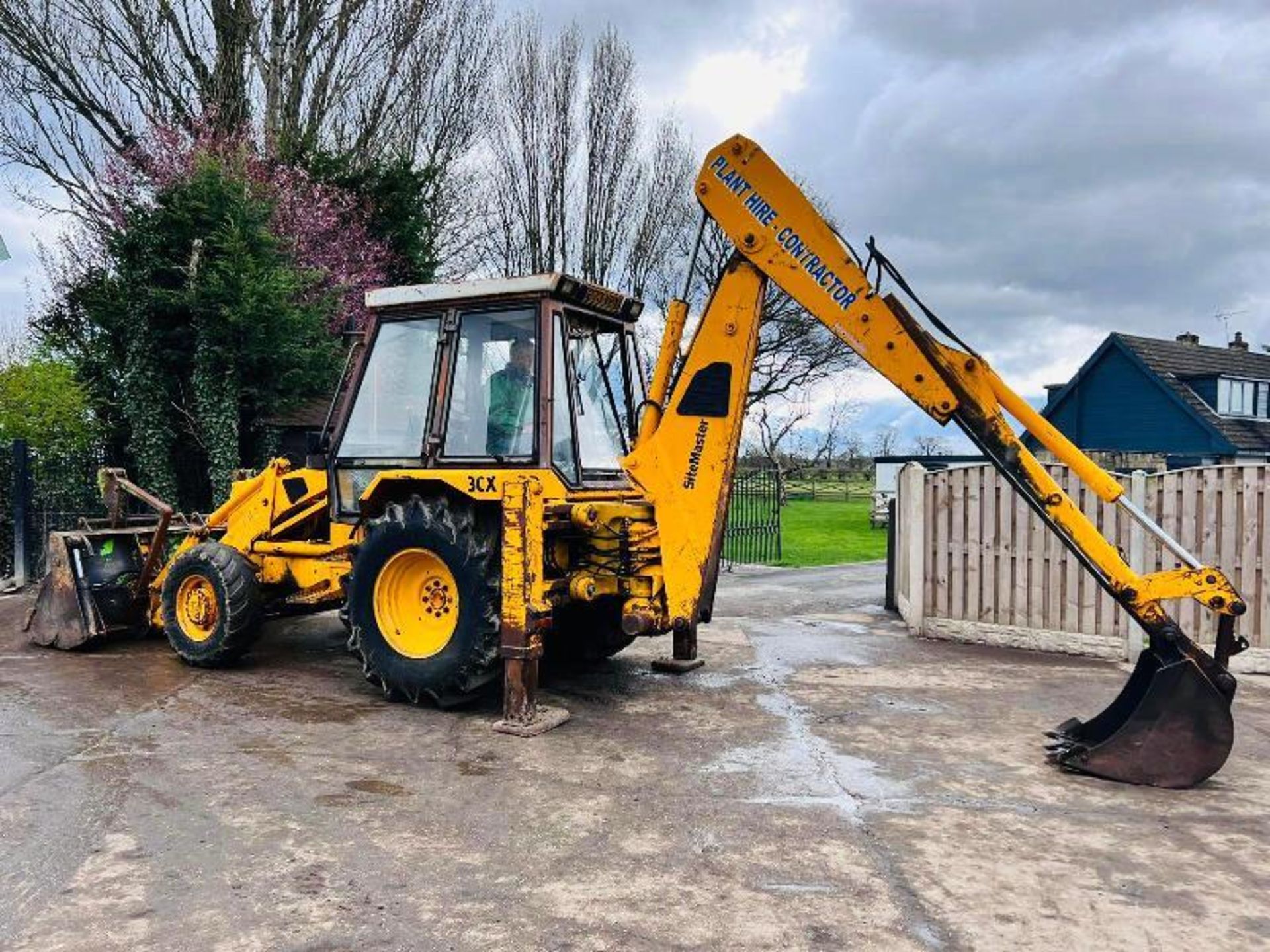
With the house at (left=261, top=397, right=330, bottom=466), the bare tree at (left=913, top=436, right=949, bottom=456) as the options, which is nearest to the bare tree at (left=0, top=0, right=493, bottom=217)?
the house at (left=261, top=397, right=330, bottom=466)

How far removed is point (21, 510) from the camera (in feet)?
39.3

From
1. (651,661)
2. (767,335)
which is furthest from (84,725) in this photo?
(767,335)

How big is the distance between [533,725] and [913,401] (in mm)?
2876

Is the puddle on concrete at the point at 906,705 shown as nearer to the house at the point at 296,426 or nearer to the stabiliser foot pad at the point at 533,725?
the stabiliser foot pad at the point at 533,725

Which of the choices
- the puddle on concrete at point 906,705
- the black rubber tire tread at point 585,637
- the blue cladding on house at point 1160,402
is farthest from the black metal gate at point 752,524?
the blue cladding on house at point 1160,402

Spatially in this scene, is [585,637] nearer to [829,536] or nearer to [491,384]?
[491,384]

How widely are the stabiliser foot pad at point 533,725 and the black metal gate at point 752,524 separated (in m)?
10.4

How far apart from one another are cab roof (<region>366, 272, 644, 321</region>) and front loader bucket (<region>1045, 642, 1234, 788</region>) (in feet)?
12.5

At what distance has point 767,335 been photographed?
2678 cm

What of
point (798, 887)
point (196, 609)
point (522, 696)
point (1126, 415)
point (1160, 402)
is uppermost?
point (1160, 402)

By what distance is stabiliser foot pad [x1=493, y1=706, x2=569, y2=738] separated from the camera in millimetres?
5562

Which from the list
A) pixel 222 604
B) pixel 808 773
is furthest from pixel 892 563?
pixel 222 604

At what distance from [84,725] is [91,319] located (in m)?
10.0

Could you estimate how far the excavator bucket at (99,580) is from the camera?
763cm
